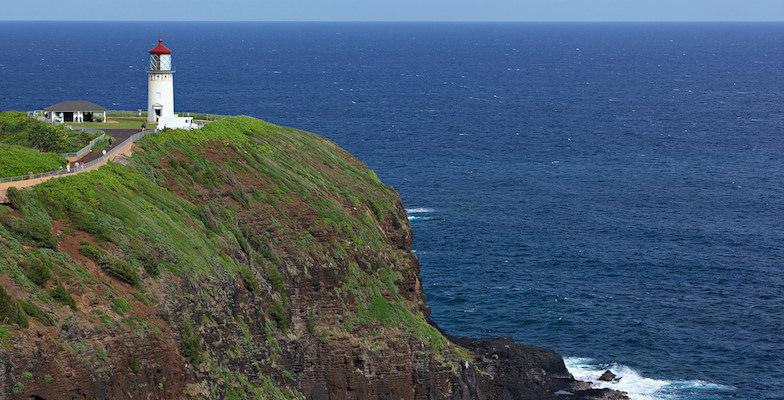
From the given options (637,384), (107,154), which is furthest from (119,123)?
(637,384)

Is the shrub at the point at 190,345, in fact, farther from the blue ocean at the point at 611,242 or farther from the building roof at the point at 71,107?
the building roof at the point at 71,107

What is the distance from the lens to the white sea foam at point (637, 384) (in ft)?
234

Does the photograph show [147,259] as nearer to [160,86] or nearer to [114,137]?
[114,137]

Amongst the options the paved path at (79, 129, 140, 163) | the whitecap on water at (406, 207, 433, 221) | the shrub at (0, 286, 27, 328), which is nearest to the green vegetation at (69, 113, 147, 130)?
the paved path at (79, 129, 140, 163)

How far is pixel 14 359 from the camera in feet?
127

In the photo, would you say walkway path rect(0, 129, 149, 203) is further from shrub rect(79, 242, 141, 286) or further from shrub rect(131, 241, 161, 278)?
shrub rect(131, 241, 161, 278)

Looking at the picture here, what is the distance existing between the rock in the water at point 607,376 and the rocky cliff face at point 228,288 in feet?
9.40

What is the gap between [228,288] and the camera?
53.2 meters

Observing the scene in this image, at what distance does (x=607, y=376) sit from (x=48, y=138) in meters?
40.1

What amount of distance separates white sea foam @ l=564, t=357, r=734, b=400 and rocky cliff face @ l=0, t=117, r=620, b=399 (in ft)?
6.90

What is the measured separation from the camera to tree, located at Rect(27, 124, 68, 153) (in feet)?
215

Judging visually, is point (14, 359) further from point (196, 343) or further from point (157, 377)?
point (196, 343)

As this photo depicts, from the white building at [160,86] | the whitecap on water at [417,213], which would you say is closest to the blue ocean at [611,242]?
the whitecap on water at [417,213]

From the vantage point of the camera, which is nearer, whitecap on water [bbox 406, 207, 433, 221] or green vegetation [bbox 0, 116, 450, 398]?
green vegetation [bbox 0, 116, 450, 398]
